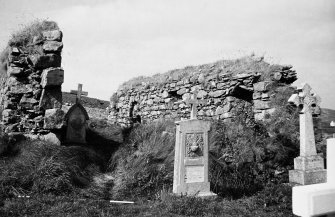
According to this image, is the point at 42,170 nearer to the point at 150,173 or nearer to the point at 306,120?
the point at 150,173

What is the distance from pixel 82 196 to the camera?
5.14 m

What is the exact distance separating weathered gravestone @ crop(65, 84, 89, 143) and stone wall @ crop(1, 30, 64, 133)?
0.40 m

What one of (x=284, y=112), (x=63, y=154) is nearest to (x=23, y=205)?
(x=63, y=154)

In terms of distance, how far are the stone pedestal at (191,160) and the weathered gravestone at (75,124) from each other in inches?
144

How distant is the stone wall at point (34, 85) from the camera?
7.71 meters

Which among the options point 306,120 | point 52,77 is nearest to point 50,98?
point 52,77

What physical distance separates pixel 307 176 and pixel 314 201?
17.4 ft

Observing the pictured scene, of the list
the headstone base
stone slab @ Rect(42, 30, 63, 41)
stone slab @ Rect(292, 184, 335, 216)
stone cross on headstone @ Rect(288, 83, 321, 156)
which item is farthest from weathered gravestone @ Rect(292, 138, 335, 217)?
stone slab @ Rect(42, 30, 63, 41)

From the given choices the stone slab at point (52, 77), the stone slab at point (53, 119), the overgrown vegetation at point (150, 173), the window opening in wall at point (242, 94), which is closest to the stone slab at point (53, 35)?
the stone slab at point (52, 77)

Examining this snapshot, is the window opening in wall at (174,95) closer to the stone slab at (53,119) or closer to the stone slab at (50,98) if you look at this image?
the stone slab at (50,98)

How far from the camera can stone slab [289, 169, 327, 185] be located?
5.88 m

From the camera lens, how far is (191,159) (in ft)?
18.1

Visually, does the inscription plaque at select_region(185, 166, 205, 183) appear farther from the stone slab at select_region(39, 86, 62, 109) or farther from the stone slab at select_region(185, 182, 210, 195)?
the stone slab at select_region(39, 86, 62, 109)

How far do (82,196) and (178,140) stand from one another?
7.19 ft
